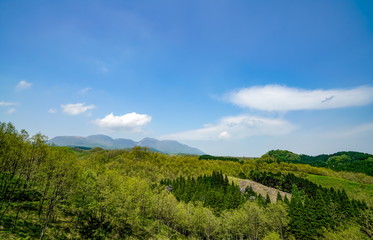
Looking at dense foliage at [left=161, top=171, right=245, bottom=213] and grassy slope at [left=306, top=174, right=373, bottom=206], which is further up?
grassy slope at [left=306, top=174, right=373, bottom=206]

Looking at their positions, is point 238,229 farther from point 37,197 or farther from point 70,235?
point 37,197

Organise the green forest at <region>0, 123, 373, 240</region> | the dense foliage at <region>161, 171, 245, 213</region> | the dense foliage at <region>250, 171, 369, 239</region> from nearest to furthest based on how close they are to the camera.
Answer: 1. the green forest at <region>0, 123, 373, 240</region>
2. the dense foliage at <region>250, 171, 369, 239</region>
3. the dense foliage at <region>161, 171, 245, 213</region>

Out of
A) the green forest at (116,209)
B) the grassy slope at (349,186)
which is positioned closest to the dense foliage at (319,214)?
the green forest at (116,209)

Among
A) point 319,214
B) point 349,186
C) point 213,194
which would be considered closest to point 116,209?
point 213,194

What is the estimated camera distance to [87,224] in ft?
178

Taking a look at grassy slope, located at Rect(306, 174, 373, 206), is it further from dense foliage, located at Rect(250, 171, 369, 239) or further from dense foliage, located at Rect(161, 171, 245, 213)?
dense foliage, located at Rect(161, 171, 245, 213)

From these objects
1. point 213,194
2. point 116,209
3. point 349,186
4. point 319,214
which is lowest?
point 213,194

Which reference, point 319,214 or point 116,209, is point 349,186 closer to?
point 319,214

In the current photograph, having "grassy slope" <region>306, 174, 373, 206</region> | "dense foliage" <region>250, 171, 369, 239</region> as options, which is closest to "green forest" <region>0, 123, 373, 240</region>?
"dense foliage" <region>250, 171, 369, 239</region>

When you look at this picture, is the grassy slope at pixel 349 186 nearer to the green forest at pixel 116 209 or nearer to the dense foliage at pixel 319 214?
the green forest at pixel 116 209

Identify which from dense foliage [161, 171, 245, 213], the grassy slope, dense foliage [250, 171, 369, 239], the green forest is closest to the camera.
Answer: the green forest

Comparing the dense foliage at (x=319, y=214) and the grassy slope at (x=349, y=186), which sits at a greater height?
the grassy slope at (x=349, y=186)

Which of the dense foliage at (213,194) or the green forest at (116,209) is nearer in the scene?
the green forest at (116,209)

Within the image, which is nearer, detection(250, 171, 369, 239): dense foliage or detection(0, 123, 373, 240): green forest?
detection(0, 123, 373, 240): green forest
